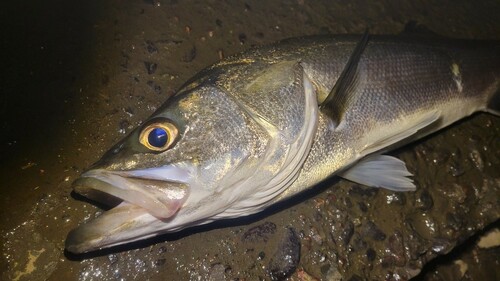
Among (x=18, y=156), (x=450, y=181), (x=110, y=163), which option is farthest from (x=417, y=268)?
(x=18, y=156)

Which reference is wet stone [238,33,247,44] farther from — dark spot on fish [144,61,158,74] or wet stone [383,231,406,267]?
wet stone [383,231,406,267]

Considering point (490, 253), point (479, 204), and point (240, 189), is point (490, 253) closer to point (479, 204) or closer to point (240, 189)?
point (479, 204)

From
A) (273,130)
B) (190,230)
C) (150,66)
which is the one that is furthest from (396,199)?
(150,66)

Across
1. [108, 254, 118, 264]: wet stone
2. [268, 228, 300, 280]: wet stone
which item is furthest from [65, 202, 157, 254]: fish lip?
[268, 228, 300, 280]: wet stone

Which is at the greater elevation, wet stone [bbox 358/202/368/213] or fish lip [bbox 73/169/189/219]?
wet stone [bbox 358/202/368/213]

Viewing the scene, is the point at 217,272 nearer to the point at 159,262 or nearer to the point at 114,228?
the point at 159,262

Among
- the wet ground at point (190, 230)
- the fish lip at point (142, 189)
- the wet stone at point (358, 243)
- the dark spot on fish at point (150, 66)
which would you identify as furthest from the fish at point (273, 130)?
the dark spot on fish at point (150, 66)

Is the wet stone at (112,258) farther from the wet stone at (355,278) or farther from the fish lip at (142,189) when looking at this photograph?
the wet stone at (355,278)
